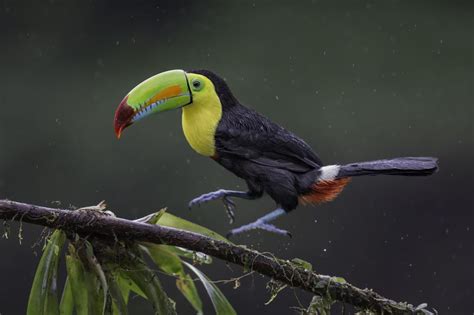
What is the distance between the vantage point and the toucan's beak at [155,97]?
2350 mm

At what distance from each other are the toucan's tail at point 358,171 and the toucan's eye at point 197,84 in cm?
36

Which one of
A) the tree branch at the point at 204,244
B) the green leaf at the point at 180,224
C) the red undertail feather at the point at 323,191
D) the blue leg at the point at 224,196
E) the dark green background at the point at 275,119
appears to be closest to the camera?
the tree branch at the point at 204,244

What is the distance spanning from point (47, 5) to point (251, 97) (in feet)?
7.44

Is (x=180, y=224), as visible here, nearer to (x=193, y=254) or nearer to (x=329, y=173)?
(x=193, y=254)

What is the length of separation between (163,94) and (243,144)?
231 mm

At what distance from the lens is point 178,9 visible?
836 cm

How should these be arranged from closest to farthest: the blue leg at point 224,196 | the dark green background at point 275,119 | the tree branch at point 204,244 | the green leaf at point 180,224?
the tree branch at point 204,244 → the blue leg at point 224,196 → the green leaf at point 180,224 → the dark green background at point 275,119

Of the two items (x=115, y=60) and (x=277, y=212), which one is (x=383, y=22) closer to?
(x=115, y=60)

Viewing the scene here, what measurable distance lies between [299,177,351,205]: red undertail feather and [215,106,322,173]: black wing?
55 millimetres

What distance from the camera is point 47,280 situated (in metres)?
2.31

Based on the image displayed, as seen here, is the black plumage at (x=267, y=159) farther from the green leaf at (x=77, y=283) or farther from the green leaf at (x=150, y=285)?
the green leaf at (x=77, y=283)

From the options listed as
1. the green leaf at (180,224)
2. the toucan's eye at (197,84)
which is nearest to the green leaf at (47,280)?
the green leaf at (180,224)

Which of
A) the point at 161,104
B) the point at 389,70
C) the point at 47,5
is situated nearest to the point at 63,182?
the point at 47,5

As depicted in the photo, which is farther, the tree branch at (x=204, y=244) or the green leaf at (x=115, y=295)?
the green leaf at (x=115, y=295)
